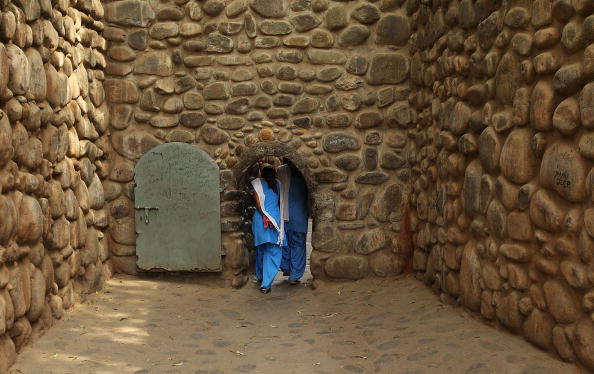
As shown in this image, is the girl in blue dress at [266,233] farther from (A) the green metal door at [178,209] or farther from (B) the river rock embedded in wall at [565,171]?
(B) the river rock embedded in wall at [565,171]

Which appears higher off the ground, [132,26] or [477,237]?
[132,26]

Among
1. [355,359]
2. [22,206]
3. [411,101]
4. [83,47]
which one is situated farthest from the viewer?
[411,101]

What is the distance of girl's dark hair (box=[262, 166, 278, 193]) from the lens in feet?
21.5

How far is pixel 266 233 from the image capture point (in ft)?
20.6

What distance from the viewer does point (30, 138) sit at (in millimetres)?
3871

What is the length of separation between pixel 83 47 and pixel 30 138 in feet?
5.22

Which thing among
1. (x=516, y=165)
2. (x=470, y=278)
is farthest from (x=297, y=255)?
(x=516, y=165)

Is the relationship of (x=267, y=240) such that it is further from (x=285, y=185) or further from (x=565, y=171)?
(x=565, y=171)

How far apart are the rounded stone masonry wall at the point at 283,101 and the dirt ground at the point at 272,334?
493 millimetres

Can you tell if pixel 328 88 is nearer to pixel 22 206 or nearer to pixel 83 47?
pixel 83 47

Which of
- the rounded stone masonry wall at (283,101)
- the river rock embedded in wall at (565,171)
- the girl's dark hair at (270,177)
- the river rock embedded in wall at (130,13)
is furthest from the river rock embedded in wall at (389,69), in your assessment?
the river rock embedded in wall at (565,171)

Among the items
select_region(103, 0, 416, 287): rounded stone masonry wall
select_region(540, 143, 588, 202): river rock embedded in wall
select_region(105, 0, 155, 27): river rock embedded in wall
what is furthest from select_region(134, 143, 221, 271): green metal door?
select_region(540, 143, 588, 202): river rock embedded in wall

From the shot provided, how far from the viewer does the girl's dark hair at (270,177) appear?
6.57 m

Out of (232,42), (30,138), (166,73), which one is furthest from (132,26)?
(30,138)
